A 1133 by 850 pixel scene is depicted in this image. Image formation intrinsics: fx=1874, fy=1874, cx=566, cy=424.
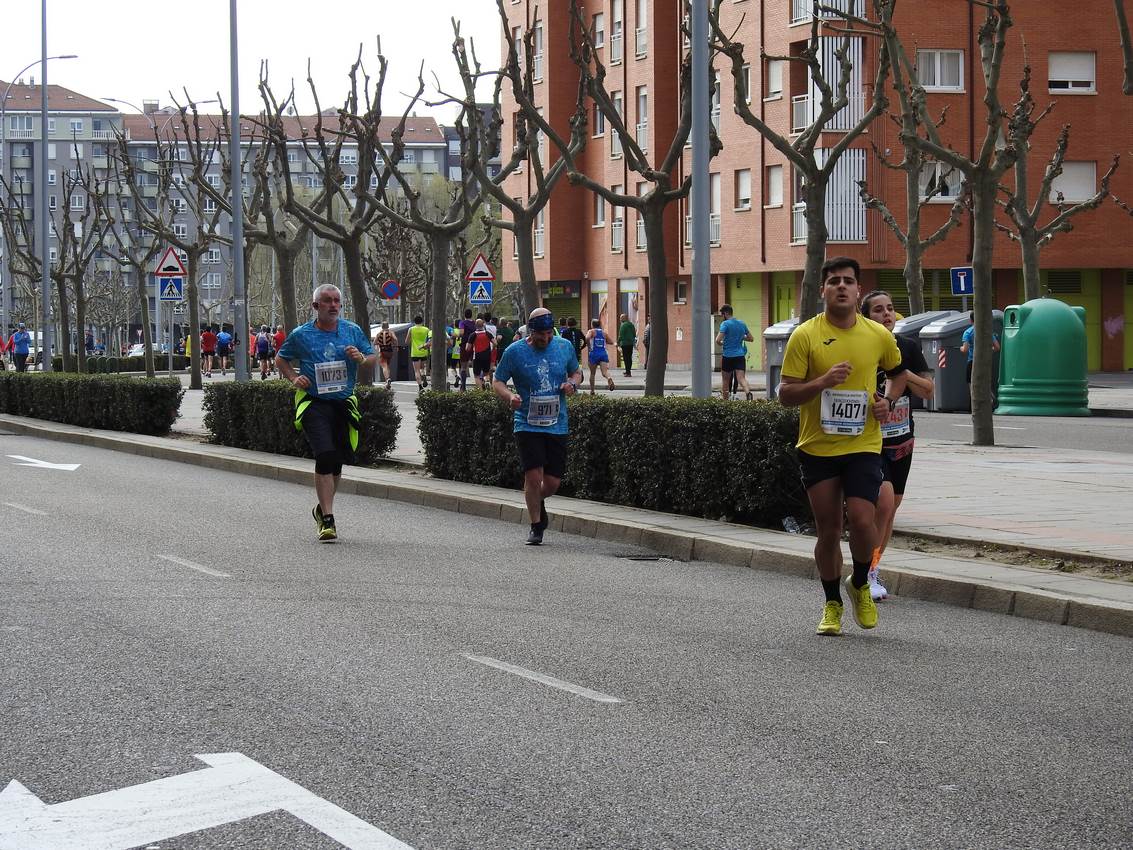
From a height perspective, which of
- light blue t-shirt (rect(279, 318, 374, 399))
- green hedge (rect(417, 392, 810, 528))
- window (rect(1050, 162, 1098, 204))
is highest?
window (rect(1050, 162, 1098, 204))

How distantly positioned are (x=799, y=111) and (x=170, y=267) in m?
22.9

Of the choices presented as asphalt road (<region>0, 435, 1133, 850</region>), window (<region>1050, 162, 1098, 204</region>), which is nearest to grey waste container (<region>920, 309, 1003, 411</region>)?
window (<region>1050, 162, 1098, 204</region>)

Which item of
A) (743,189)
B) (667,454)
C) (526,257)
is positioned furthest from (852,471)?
(743,189)

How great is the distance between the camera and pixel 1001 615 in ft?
31.7

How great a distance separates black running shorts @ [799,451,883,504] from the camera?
28.5ft

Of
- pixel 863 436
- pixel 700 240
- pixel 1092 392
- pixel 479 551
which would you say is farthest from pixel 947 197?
pixel 863 436

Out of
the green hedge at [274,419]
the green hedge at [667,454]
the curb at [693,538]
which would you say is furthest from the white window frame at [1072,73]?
the green hedge at [667,454]

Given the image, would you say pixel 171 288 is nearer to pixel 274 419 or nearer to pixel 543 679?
pixel 274 419

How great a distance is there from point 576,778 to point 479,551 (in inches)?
274

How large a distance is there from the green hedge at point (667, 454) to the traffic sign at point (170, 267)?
1998 centimetres

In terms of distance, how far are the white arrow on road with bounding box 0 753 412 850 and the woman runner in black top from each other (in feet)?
15.8

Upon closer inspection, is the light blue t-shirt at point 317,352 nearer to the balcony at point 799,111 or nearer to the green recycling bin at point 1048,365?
the green recycling bin at point 1048,365

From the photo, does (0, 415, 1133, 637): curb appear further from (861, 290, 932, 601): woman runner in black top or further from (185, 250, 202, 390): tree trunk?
(185, 250, 202, 390): tree trunk

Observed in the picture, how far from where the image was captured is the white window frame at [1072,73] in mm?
51969
